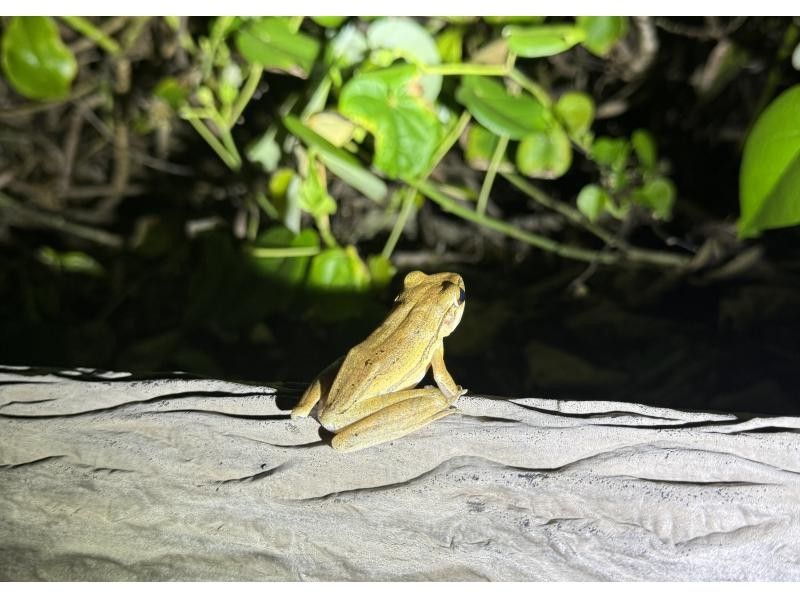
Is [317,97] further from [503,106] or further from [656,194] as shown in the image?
[656,194]

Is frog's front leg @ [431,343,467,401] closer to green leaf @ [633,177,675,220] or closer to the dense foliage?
the dense foliage

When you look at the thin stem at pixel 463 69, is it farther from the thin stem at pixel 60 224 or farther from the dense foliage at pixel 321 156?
the thin stem at pixel 60 224

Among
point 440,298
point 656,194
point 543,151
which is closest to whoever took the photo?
point 440,298

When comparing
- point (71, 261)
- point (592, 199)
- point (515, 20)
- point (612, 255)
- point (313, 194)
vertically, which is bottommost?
point (71, 261)

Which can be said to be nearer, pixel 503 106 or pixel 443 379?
pixel 443 379

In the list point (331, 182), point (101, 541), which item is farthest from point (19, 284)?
point (101, 541)

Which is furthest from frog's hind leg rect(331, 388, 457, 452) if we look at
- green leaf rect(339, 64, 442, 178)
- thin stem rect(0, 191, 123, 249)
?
thin stem rect(0, 191, 123, 249)

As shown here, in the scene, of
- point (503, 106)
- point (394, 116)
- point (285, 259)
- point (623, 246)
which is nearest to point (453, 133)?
point (503, 106)
